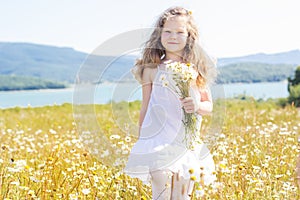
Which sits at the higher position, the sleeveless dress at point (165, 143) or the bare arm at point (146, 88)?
the bare arm at point (146, 88)

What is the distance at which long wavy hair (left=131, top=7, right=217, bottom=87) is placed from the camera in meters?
3.26

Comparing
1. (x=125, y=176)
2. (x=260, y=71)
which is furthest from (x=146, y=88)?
(x=260, y=71)

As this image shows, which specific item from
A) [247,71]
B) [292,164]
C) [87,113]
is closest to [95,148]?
[87,113]

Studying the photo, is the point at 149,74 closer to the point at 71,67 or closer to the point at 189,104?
→ the point at 189,104

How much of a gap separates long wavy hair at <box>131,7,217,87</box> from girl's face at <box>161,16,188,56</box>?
35mm

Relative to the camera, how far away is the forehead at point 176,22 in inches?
127

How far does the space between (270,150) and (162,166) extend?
1.73 meters

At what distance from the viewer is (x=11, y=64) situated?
14050 cm

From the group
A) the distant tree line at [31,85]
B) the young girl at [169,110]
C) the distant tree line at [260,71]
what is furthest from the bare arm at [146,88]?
the distant tree line at [31,85]

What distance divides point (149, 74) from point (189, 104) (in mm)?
435

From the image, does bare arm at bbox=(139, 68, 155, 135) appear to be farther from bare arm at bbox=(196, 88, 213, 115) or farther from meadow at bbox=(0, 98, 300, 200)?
bare arm at bbox=(196, 88, 213, 115)

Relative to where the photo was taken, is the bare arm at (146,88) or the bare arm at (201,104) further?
the bare arm at (146,88)

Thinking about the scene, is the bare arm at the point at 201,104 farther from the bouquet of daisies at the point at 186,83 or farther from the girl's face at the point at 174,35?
the girl's face at the point at 174,35

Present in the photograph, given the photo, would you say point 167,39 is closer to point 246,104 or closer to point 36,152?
point 36,152
